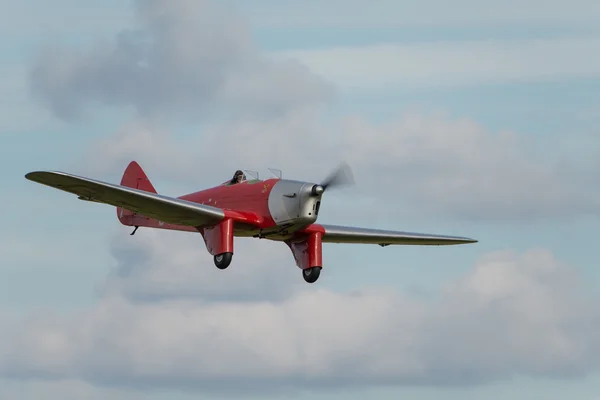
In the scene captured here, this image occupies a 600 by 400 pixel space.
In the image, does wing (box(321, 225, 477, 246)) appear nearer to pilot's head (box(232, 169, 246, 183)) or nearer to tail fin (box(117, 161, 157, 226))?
pilot's head (box(232, 169, 246, 183))

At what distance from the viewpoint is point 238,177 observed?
4947cm

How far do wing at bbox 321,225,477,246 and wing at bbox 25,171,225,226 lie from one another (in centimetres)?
573

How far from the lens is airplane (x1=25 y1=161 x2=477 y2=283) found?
4697 cm

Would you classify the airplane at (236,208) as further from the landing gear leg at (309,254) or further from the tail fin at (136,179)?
the tail fin at (136,179)

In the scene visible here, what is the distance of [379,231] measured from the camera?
54.1 m

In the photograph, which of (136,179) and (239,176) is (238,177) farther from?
(136,179)

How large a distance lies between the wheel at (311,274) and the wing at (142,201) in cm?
446

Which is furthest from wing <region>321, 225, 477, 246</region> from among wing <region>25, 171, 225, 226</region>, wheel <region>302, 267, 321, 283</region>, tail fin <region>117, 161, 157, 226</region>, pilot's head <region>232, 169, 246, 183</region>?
tail fin <region>117, 161, 157, 226</region>

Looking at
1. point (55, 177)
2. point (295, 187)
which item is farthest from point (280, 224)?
point (55, 177)

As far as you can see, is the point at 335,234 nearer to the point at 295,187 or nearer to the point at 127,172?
the point at 295,187

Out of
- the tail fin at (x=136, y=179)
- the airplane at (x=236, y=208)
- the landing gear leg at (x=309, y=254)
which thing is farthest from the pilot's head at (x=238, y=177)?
the tail fin at (x=136, y=179)

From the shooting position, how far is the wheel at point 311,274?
165 feet

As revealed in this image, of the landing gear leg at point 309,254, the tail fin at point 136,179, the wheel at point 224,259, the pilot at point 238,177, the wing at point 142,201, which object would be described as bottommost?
the wheel at point 224,259

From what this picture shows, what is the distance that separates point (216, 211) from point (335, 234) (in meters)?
6.40
